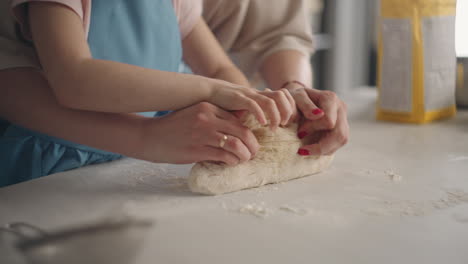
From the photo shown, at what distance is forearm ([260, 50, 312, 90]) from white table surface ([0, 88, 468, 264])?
0.21 meters

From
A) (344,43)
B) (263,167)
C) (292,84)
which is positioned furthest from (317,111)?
(344,43)

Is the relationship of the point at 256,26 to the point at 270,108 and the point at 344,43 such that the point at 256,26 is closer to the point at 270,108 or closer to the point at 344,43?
the point at 270,108

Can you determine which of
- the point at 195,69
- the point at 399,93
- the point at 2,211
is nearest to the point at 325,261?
the point at 2,211

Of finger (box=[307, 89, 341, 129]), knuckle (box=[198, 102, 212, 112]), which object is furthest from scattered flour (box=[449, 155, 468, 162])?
knuckle (box=[198, 102, 212, 112])

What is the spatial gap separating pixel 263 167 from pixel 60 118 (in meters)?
0.31

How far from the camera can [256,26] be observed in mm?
1091

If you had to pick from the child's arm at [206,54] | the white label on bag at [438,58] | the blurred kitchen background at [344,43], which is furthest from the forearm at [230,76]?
the blurred kitchen background at [344,43]

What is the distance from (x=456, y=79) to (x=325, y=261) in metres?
0.91

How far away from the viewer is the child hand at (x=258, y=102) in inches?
24.4

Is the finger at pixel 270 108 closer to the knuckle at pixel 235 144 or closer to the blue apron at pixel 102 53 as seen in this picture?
the knuckle at pixel 235 144

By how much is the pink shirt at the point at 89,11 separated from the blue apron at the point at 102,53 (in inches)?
1.2

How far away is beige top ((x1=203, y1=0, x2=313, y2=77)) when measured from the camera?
1070 mm

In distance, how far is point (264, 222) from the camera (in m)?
0.54

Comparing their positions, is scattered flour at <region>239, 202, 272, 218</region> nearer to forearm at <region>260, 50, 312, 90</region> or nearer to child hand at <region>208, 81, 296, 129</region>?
child hand at <region>208, 81, 296, 129</region>
